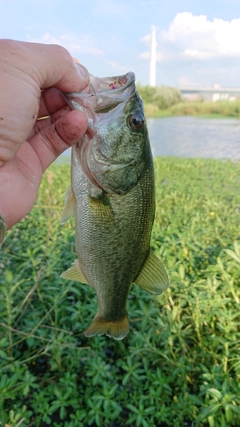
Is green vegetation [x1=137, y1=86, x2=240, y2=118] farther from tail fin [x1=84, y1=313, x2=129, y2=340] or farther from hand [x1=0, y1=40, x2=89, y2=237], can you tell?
tail fin [x1=84, y1=313, x2=129, y2=340]

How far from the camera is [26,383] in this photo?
6.85 feet

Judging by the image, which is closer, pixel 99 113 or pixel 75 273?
pixel 99 113

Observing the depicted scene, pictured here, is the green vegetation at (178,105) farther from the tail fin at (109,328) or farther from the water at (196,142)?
the tail fin at (109,328)

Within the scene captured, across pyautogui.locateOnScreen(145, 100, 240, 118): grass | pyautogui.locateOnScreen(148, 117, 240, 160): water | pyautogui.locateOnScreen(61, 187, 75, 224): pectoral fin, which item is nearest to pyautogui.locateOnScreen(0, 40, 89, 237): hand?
pyautogui.locateOnScreen(61, 187, 75, 224): pectoral fin

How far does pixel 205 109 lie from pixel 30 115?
120 ft

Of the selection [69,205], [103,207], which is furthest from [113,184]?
[69,205]

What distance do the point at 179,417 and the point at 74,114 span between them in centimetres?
184

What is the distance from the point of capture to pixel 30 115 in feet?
4.70

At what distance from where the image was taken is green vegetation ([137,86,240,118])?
32.6 meters

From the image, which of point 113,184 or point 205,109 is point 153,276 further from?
point 205,109

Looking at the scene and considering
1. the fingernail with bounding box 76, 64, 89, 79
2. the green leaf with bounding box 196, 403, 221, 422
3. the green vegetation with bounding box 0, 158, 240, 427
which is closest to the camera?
the fingernail with bounding box 76, 64, 89, 79

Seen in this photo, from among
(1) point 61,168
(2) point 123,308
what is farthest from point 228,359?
(1) point 61,168

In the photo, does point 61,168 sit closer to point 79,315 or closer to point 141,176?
point 79,315

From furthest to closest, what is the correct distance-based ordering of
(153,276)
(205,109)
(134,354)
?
1. (205,109)
2. (134,354)
3. (153,276)
